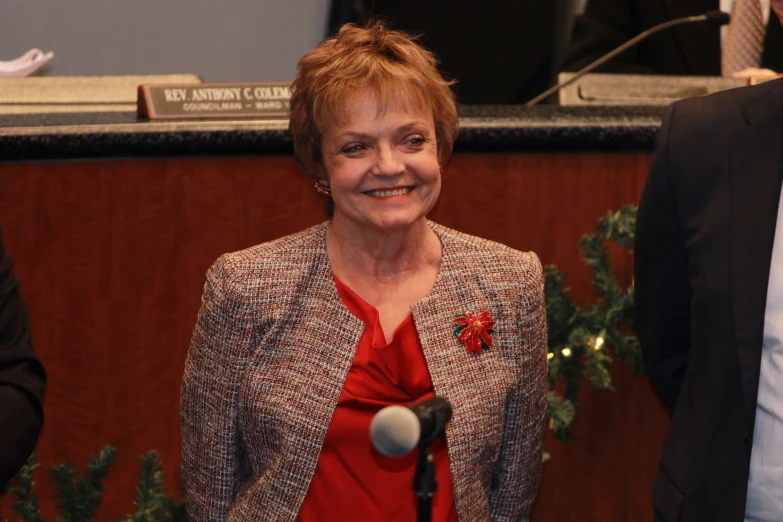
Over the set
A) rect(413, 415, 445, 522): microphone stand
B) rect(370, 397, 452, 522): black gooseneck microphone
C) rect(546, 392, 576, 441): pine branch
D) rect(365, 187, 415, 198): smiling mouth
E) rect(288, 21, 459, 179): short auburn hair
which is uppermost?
rect(288, 21, 459, 179): short auburn hair

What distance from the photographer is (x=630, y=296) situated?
2.47 metres

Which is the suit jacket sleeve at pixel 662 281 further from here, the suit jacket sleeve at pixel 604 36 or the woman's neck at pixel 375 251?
the suit jacket sleeve at pixel 604 36

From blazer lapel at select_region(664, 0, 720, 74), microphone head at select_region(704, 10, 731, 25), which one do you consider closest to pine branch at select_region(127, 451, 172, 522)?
microphone head at select_region(704, 10, 731, 25)

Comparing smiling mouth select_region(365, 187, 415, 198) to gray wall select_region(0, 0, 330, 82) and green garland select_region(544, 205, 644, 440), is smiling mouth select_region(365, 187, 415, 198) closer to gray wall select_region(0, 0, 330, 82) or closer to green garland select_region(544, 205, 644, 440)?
green garland select_region(544, 205, 644, 440)

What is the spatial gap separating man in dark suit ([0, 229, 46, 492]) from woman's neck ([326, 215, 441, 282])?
583mm

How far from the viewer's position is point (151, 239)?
8.04ft

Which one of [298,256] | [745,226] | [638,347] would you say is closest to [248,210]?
[298,256]

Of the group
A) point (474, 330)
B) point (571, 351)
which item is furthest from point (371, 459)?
point (571, 351)

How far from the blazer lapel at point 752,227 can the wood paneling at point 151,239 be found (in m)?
0.63

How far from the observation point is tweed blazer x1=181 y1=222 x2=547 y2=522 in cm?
208

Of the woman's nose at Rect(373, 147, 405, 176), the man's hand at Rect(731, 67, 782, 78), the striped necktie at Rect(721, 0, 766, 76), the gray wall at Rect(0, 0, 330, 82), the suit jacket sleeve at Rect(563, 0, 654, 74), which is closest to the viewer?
the woman's nose at Rect(373, 147, 405, 176)

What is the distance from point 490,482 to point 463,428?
8.5 inches

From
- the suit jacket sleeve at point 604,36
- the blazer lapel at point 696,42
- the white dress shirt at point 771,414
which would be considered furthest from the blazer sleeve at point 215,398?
the blazer lapel at point 696,42

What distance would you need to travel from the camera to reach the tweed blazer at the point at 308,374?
2078mm
